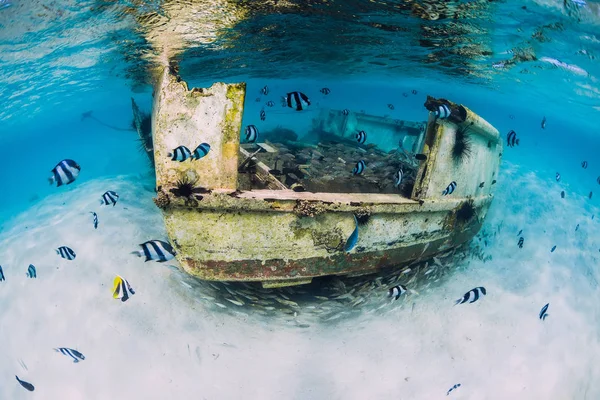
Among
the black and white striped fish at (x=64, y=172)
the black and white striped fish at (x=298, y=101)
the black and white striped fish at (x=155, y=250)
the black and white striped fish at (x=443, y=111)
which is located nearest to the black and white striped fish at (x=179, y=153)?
the black and white striped fish at (x=155, y=250)

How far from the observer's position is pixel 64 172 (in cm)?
457

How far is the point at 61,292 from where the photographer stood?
821cm

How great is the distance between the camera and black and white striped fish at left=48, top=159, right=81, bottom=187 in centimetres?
456

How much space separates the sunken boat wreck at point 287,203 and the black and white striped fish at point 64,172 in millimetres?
1075

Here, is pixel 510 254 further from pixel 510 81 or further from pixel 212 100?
pixel 510 81

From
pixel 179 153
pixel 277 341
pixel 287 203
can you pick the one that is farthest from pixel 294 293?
pixel 179 153

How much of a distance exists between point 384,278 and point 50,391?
23.4ft

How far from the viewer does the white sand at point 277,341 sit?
6.18 m

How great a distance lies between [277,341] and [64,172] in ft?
15.9

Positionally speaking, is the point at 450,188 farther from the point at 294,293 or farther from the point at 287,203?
the point at 294,293

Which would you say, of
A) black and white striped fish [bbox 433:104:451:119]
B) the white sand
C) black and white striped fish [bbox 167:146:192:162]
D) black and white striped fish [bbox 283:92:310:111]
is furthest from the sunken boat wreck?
the white sand

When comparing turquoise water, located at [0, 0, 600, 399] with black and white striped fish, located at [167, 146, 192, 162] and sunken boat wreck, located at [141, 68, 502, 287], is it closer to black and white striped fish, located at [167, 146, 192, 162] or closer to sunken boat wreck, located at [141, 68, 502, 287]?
sunken boat wreck, located at [141, 68, 502, 287]

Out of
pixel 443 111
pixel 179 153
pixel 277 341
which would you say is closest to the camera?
pixel 179 153

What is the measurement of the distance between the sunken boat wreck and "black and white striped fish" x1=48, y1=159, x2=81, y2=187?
3.53 ft
